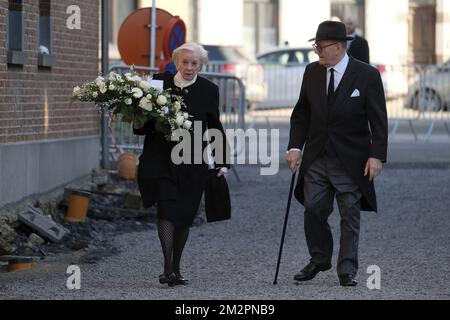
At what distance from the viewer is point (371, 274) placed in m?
11.0

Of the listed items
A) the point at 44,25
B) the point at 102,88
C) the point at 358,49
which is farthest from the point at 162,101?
the point at 358,49

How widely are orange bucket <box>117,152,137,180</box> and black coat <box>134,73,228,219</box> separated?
700cm

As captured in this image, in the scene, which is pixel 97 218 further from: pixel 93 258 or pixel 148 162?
pixel 148 162

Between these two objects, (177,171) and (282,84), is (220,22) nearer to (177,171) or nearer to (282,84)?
(282,84)

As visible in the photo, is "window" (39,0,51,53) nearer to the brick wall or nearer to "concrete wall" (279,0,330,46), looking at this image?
the brick wall

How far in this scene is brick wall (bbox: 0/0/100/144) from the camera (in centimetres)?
1339

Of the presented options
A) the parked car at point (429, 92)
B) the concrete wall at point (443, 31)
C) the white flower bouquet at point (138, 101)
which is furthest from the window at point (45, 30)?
the concrete wall at point (443, 31)

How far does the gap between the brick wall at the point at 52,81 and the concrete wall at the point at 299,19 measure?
89.0ft

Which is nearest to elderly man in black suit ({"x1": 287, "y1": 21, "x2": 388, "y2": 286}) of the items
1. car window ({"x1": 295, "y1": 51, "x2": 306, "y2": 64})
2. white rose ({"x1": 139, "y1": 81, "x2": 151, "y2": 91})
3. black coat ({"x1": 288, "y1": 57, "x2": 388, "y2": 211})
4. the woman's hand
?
black coat ({"x1": 288, "y1": 57, "x2": 388, "y2": 211})

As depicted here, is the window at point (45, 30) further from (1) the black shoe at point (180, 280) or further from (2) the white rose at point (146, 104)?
(1) the black shoe at point (180, 280)

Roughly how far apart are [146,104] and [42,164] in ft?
14.6

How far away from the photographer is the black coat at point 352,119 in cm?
1025

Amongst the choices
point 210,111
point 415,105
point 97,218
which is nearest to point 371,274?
point 210,111
